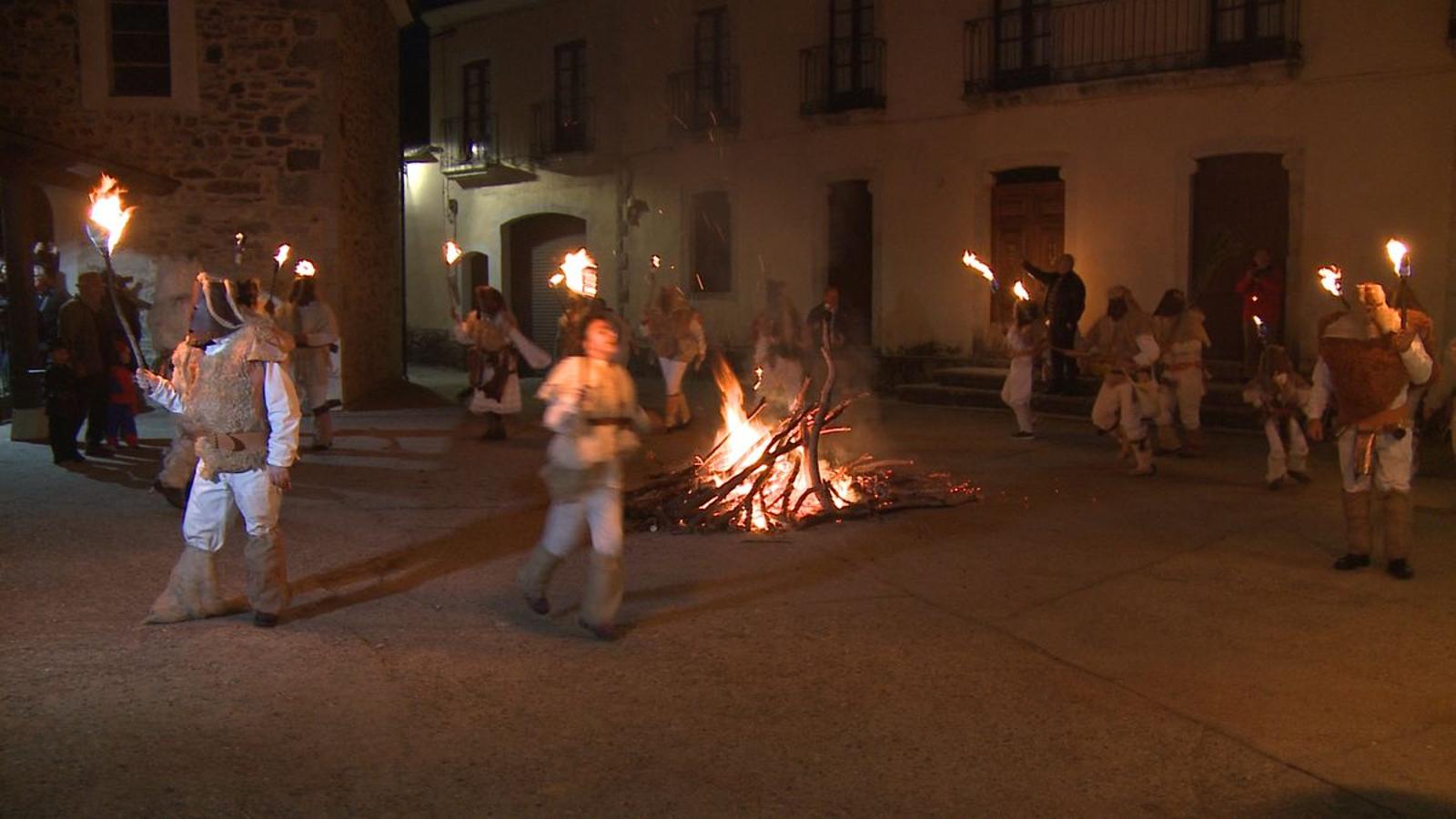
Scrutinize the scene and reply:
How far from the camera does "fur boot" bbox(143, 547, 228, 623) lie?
20.6ft

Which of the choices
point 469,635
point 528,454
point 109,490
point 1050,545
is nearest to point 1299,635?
point 1050,545

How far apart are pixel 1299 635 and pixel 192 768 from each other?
5.06 meters

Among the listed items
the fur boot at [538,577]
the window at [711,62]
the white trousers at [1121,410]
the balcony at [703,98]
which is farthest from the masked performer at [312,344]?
the window at [711,62]

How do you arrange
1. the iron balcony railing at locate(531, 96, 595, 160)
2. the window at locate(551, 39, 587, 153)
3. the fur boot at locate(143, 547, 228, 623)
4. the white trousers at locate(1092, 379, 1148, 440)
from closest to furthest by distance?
the fur boot at locate(143, 547, 228, 623) → the white trousers at locate(1092, 379, 1148, 440) → the iron balcony railing at locate(531, 96, 595, 160) → the window at locate(551, 39, 587, 153)

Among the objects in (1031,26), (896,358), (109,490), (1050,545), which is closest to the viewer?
(1050,545)

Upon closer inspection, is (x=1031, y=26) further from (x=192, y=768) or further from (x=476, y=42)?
(x=192, y=768)

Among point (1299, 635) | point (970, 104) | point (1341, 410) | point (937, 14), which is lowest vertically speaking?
point (1299, 635)

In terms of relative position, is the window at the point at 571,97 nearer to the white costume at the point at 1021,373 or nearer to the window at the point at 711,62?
the window at the point at 711,62

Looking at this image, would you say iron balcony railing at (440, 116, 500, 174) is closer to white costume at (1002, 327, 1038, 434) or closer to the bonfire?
white costume at (1002, 327, 1038, 434)

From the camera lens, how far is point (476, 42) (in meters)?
27.6

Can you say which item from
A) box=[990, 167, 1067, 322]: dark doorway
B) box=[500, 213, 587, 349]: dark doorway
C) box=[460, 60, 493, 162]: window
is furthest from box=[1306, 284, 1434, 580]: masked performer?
box=[460, 60, 493, 162]: window

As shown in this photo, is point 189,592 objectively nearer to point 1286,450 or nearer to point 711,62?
point 1286,450

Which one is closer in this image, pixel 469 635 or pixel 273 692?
pixel 273 692

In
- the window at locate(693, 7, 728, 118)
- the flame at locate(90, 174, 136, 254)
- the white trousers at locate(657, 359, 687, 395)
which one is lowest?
the white trousers at locate(657, 359, 687, 395)
